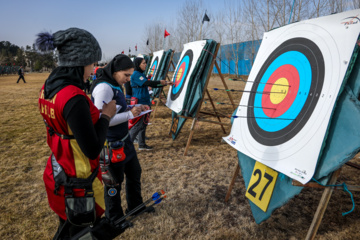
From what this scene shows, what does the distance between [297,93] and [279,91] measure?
0.73 ft

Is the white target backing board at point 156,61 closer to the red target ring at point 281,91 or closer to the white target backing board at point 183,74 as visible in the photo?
the white target backing board at point 183,74

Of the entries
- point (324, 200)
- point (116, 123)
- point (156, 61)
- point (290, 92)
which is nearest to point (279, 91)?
point (290, 92)

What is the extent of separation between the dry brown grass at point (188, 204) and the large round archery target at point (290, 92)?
89cm

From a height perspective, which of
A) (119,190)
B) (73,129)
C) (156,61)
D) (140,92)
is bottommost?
(119,190)

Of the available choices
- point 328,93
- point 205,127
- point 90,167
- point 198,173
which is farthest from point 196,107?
point 90,167

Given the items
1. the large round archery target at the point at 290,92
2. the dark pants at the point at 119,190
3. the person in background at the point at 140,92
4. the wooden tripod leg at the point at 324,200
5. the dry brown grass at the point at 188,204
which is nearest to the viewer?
the wooden tripod leg at the point at 324,200

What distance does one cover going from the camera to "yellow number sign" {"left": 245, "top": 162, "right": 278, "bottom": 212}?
74.6 inches

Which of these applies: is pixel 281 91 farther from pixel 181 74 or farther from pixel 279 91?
pixel 181 74

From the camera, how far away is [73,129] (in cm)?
109

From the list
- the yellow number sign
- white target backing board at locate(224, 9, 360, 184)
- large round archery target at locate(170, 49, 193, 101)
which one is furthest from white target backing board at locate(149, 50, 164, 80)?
the yellow number sign

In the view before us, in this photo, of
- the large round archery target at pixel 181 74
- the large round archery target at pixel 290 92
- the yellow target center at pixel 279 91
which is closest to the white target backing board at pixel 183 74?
the large round archery target at pixel 181 74

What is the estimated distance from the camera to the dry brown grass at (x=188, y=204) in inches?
84.7

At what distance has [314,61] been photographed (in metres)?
1.87

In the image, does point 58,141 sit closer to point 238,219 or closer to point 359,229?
point 238,219
